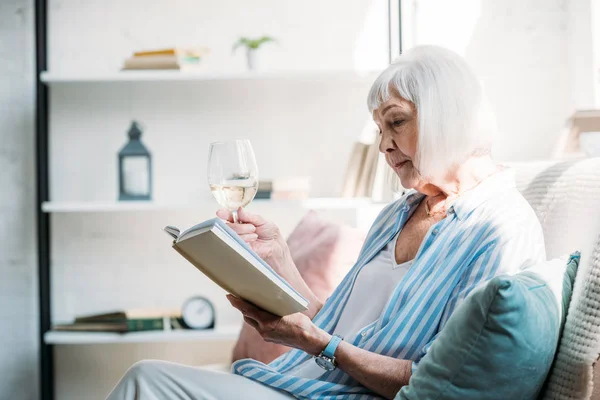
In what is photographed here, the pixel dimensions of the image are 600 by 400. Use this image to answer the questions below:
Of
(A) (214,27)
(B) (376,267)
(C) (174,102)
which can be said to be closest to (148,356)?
(C) (174,102)

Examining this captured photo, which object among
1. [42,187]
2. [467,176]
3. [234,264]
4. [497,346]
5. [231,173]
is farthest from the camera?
[42,187]

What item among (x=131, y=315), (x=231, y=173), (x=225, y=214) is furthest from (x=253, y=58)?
(x=231, y=173)

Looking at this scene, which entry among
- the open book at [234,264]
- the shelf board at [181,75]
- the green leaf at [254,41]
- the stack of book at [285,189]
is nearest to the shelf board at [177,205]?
the stack of book at [285,189]

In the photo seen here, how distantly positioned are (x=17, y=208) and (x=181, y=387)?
6.19 ft

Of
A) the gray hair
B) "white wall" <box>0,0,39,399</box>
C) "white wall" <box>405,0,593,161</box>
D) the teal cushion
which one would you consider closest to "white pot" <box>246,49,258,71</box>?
"white wall" <box>405,0,593,161</box>

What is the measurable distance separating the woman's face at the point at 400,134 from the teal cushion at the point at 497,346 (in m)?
0.52

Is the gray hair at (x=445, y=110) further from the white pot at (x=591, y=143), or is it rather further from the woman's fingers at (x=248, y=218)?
the white pot at (x=591, y=143)

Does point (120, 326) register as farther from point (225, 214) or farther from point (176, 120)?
point (225, 214)

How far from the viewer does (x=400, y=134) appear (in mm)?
1551

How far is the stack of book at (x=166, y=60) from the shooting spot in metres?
2.90

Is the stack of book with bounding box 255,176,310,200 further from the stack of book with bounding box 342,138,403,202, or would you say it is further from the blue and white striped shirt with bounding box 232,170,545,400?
the blue and white striped shirt with bounding box 232,170,545,400

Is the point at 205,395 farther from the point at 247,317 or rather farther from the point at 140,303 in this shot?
the point at 140,303

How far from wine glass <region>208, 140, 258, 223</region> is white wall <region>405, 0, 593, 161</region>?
1.92 m

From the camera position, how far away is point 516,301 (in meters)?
0.98
